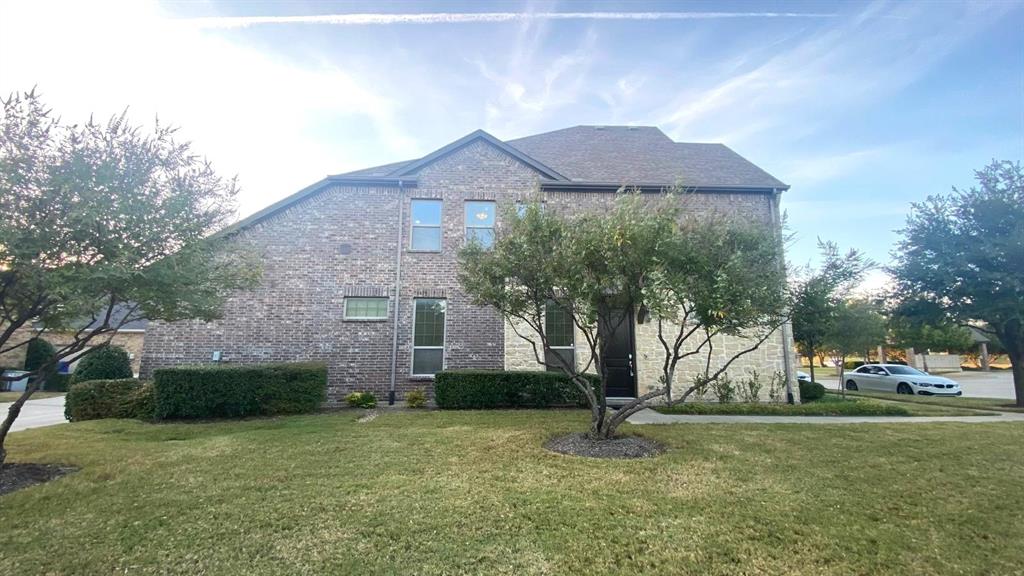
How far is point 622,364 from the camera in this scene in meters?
11.6

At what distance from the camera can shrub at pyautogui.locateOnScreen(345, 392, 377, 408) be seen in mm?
10445

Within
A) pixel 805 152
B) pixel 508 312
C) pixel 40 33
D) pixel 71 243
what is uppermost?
pixel 805 152

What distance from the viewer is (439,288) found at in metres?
11.7

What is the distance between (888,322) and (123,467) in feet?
70.3

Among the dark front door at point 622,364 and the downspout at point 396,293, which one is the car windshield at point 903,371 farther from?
the downspout at point 396,293

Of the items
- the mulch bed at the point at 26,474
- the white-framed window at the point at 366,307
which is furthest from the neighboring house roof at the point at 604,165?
the mulch bed at the point at 26,474

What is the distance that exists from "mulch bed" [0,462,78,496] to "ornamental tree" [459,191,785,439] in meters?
5.61

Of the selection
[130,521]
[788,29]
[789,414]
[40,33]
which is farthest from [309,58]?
[789,414]

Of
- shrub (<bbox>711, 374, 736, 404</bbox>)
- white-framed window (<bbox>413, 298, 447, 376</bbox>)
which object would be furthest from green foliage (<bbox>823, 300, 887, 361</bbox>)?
white-framed window (<bbox>413, 298, 447, 376</bbox>)

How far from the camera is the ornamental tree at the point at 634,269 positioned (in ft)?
18.1

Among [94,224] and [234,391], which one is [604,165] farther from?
[94,224]

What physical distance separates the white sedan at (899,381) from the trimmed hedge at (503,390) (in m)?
15.8

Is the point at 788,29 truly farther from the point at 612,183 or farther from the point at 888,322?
the point at 888,322

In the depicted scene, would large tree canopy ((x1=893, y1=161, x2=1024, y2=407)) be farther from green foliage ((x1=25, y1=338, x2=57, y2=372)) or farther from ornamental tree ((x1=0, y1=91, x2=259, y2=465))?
green foliage ((x1=25, y1=338, x2=57, y2=372))
